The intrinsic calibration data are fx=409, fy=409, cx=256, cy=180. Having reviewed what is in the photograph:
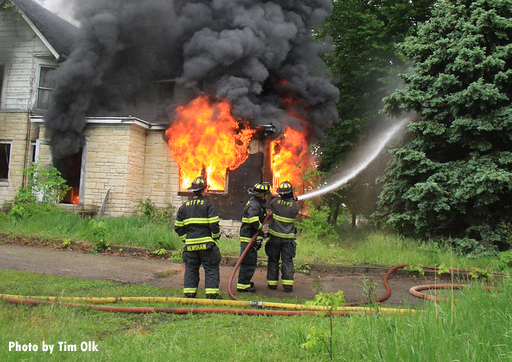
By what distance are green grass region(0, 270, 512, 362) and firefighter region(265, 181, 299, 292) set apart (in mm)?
2245

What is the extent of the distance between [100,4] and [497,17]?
1198 cm

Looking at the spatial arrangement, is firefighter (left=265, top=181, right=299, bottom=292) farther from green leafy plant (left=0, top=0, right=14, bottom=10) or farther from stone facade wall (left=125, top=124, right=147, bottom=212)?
green leafy plant (left=0, top=0, right=14, bottom=10)

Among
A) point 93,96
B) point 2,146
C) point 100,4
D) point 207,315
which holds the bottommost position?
point 207,315

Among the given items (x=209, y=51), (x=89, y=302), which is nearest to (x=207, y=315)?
(x=89, y=302)

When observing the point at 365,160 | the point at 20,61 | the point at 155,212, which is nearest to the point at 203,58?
the point at 155,212

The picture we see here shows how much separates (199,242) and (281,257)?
1.64 metres

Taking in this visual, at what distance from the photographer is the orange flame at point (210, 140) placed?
39.4ft

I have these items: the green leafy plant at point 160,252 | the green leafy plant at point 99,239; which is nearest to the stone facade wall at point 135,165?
the green leafy plant at point 99,239

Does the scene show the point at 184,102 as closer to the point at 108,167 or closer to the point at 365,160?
the point at 108,167

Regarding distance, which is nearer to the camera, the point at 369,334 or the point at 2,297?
the point at 369,334

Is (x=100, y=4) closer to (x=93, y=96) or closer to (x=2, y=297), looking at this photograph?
(x=93, y=96)

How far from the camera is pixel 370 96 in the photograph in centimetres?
1443

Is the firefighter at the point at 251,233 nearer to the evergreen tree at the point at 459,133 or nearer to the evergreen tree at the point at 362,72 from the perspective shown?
the evergreen tree at the point at 459,133

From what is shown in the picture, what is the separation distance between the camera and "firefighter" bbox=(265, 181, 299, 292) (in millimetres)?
6902
